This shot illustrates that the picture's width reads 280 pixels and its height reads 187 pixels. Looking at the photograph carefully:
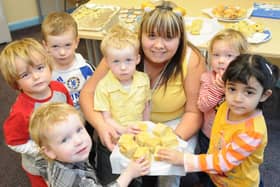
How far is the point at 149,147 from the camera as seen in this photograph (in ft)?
4.63

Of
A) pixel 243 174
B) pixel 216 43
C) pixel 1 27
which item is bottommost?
pixel 1 27

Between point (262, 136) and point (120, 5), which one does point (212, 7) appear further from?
point (262, 136)

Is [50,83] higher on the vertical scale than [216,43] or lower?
lower

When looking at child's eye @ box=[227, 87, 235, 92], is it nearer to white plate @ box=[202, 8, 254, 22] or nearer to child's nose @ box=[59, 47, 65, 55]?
child's nose @ box=[59, 47, 65, 55]

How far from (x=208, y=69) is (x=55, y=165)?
2.86 ft

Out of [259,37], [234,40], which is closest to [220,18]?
[259,37]

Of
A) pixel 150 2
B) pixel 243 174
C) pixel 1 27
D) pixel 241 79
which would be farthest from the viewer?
pixel 1 27

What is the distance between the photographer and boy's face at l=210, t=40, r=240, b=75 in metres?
1.52

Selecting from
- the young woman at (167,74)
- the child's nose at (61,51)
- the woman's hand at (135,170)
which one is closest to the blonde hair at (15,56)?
the child's nose at (61,51)

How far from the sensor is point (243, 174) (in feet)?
4.52

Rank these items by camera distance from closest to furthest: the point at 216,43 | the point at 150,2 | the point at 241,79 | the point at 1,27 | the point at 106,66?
the point at 241,79, the point at 216,43, the point at 106,66, the point at 150,2, the point at 1,27

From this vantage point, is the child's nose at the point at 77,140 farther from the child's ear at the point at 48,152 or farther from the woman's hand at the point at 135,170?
the woman's hand at the point at 135,170

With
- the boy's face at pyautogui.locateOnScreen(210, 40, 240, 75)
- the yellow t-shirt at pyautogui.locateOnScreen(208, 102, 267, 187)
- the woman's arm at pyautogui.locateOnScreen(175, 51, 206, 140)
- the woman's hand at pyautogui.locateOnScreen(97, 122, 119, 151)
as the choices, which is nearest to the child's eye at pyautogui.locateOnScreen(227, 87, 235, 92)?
the yellow t-shirt at pyautogui.locateOnScreen(208, 102, 267, 187)

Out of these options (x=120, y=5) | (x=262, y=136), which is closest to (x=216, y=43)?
(x=262, y=136)
